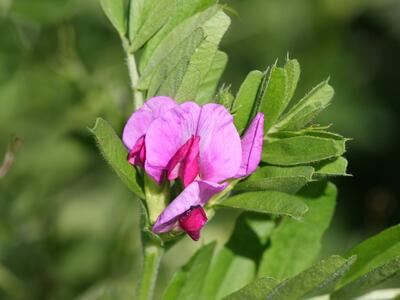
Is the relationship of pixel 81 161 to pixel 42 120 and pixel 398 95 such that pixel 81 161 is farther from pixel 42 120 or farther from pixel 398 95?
pixel 398 95

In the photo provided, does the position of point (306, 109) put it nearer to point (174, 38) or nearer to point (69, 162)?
point (174, 38)

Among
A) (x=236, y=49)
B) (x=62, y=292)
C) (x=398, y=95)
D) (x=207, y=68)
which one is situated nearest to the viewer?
(x=207, y=68)

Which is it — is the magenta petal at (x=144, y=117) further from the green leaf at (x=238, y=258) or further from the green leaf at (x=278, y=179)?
the green leaf at (x=238, y=258)

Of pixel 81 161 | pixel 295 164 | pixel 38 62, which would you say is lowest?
pixel 81 161

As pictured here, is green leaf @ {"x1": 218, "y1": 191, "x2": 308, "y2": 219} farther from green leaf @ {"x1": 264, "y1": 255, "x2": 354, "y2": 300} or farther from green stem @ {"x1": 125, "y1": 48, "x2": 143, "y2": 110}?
green stem @ {"x1": 125, "y1": 48, "x2": 143, "y2": 110}

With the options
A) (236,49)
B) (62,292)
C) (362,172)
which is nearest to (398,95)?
(362,172)

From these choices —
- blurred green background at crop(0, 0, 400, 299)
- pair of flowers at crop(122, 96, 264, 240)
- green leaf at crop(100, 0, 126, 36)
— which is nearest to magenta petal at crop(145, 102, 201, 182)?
pair of flowers at crop(122, 96, 264, 240)
